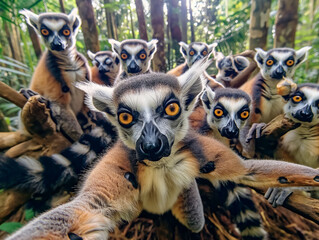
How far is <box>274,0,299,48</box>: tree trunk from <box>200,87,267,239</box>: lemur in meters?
3.02

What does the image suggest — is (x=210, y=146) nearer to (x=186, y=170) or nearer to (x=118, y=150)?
(x=186, y=170)

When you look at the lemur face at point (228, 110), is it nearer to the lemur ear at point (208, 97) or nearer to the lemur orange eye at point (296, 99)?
the lemur ear at point (208, 97)

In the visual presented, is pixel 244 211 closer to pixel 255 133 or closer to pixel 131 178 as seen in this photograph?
pixel 255 133

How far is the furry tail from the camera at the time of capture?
1629 millimetres

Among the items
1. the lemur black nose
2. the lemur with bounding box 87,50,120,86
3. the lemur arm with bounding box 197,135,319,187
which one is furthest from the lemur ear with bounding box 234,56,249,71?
the lemur black nose

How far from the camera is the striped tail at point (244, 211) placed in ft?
7.34

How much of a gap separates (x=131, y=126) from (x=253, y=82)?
3476mm

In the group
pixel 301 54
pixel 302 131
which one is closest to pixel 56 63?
pixel 302 131

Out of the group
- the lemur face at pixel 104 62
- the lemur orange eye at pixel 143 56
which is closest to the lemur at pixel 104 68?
the lemur face at pixel 104 62

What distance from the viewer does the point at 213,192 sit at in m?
2.38

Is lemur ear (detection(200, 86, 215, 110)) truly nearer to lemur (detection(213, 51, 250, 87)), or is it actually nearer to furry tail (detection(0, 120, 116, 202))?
furry tail (detection(0, 120, 116, 202))

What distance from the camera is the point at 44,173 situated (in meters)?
1.81

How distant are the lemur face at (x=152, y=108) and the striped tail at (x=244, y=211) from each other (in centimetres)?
103

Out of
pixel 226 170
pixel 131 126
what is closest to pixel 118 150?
pixel 131 126
